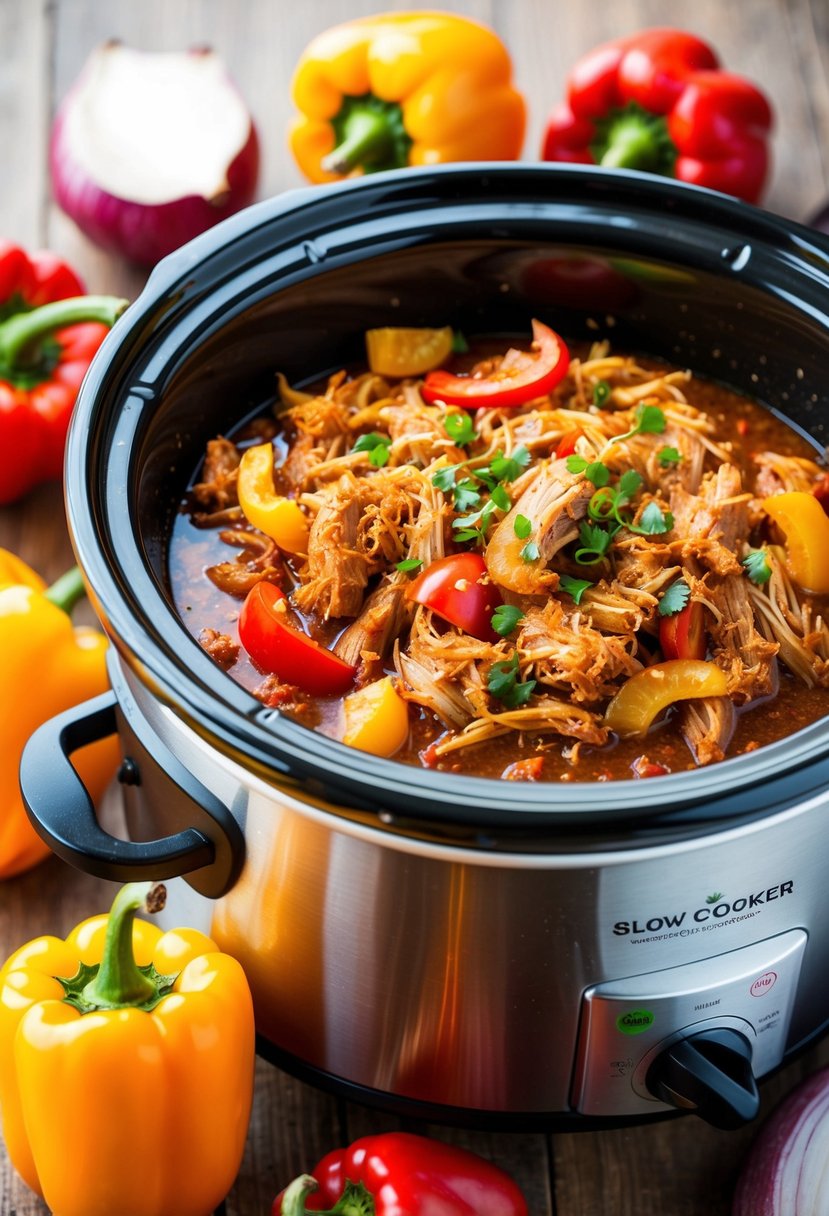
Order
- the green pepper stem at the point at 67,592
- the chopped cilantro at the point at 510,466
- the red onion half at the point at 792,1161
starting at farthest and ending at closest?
1. the green pepper stem at the point at 67,592
2. the chopped cilantro at the point at 510,466
3. the red onion half at the point at 792,1161

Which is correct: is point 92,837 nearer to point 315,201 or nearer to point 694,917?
point 694,917

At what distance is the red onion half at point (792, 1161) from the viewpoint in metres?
2.57

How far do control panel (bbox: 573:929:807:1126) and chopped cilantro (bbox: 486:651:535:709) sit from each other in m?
0.52

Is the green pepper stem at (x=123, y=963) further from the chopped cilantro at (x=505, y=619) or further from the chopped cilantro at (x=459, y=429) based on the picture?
the chopped cilantro at (x=459, y=429)

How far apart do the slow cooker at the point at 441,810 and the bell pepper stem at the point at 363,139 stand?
102 centimetres

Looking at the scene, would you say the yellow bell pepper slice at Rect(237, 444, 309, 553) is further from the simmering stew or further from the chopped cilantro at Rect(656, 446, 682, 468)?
the chopped cilantro at Rect(656, 446, 682, 468)

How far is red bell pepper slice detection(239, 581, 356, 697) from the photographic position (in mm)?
2570

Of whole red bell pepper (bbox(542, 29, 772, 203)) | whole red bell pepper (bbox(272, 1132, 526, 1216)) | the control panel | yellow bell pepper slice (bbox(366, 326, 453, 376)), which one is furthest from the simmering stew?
whole red bell pepper (bbox(542, 29, 772, 203))

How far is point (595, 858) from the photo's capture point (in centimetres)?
203

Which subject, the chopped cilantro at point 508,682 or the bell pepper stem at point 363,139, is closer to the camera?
the chopped cilantro at point 508,682

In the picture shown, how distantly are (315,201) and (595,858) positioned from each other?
166 cm

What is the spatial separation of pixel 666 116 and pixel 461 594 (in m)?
2.34

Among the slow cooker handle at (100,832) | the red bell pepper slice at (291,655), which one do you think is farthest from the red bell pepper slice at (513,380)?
the slow cooker handle at (100,832)

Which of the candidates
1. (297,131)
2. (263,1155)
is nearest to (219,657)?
(263,1155)
